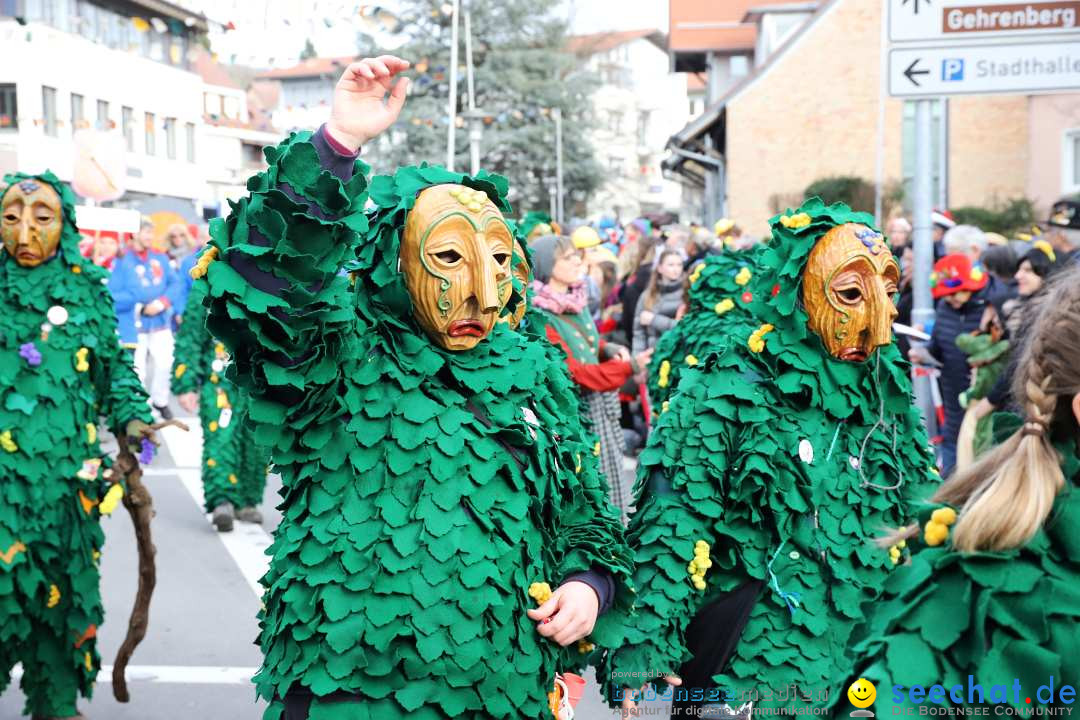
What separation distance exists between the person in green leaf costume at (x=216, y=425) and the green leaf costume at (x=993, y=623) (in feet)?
25.2

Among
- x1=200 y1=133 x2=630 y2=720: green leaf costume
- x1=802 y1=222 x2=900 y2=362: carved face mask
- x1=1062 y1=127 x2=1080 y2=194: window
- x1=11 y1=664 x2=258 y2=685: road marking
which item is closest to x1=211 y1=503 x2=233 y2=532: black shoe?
x1=11 y1=664 x2=258 y2=685: road marking

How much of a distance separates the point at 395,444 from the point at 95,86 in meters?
36.1

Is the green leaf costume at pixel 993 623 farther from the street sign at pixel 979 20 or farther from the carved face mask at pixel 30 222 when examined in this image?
the street sign at pixel 979 20

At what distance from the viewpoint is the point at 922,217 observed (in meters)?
7.37

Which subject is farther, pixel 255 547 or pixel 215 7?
pixel 255 547

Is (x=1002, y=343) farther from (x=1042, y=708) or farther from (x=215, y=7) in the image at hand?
(x=1042, y=708)

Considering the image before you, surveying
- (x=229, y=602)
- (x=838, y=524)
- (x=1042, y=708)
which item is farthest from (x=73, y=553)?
(x=1042, y=708)

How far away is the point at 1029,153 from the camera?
25938 mm

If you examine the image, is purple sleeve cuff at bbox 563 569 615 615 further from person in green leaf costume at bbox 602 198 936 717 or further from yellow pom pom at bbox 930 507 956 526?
yellow pom pom at bbox 930 507 956 526

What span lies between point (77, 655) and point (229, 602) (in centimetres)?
222

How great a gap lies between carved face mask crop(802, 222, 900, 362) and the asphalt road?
1361mm

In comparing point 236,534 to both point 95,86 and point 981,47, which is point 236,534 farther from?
point 95,86

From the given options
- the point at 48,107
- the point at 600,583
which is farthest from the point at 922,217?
the point at 48,107

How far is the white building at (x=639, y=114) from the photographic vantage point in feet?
227
